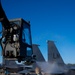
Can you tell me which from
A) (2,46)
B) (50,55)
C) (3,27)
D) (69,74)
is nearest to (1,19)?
(3,27)

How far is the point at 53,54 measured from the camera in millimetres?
29141

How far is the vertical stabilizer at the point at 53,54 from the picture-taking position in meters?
28.8

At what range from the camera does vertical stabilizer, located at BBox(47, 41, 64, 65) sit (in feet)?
94.6

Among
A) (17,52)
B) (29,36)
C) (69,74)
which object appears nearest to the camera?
(17,52)

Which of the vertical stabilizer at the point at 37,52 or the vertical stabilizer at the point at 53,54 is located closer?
the vertical stabilizer at the point at 53,54

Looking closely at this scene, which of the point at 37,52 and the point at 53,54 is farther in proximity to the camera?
the point at 37,52

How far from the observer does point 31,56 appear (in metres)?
6.65

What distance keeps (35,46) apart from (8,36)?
24629 millimetres

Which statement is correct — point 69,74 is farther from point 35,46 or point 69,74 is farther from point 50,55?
point 35,46

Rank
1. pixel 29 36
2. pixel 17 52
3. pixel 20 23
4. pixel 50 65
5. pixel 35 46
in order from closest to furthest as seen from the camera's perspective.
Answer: pixel 17 52
pixel 20 23
pixel 29 36
pixel 50 65
pixel 35 46

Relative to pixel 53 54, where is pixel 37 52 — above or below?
above

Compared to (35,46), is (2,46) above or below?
below

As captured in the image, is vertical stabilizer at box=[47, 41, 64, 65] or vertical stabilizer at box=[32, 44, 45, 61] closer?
vertical stabilizer at box=[47, 41, 64, 65]

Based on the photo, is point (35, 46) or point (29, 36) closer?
point (29, 36)
